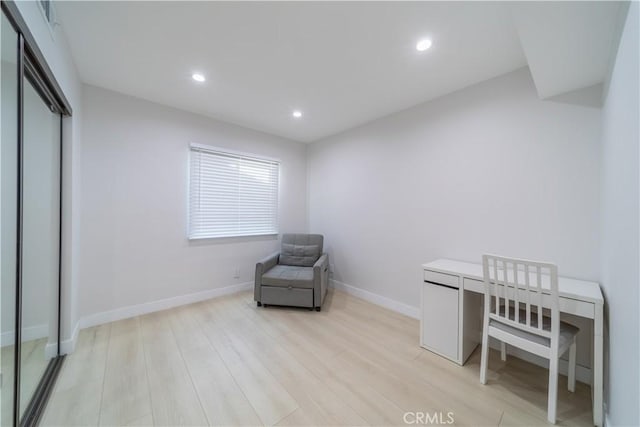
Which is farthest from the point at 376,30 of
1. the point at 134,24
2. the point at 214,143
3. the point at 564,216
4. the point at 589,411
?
the point at 589,411

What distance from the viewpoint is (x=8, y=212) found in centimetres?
118

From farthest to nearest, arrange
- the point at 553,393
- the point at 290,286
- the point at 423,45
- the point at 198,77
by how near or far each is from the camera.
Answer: the point at 290,286, the point at 198,77, the point at 423,45, the point at 553,393

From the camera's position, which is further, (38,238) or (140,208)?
(140,208)

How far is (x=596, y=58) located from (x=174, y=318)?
4.24 meters

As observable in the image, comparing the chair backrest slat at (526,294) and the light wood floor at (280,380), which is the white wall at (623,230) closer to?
the chair backrest slat at (526,294)

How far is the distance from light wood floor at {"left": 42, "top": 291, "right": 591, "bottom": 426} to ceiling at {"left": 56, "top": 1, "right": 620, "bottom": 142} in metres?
2.31

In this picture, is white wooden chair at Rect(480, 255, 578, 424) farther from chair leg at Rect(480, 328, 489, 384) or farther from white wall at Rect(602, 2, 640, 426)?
white wall at Rect(602, 2, 640, 426)

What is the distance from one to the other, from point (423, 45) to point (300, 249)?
2.78 m

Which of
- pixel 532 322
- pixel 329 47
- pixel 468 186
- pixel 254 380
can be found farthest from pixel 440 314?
pixel 329 47

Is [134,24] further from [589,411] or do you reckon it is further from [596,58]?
[589,411]

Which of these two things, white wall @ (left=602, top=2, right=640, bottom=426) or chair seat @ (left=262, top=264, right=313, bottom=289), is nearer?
white wall @ (left=602, top=2, right=640, bottom=426)

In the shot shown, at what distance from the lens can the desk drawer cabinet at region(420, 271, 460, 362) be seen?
1.98 m

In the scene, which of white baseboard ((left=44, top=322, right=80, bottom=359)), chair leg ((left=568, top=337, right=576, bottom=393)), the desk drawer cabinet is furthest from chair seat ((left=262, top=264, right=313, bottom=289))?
chair leg ((left=568, top=337, right=576, bottom=393))

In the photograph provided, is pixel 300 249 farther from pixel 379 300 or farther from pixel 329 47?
pixel 329 47
